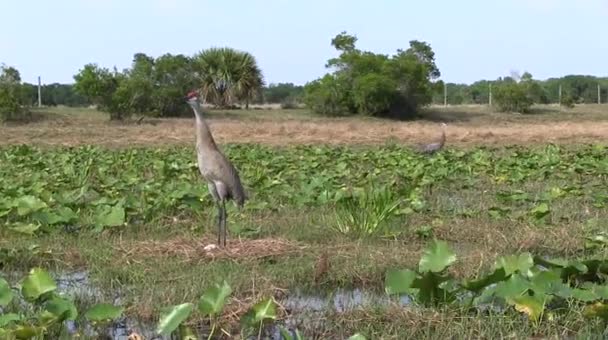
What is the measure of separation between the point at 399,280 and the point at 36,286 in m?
1.81

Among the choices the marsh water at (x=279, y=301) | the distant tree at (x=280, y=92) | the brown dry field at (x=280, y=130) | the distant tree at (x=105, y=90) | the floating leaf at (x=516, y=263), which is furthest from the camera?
the distant tree at (x=280, y=92)

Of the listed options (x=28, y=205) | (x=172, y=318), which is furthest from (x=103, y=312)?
(x=28, y=205)

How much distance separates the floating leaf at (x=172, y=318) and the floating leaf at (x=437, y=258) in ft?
4.94

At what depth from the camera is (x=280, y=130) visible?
25.2 m

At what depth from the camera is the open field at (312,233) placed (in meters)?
4.56

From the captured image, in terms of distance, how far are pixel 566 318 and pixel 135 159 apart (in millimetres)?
10831

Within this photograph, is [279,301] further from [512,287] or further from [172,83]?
[172,83]

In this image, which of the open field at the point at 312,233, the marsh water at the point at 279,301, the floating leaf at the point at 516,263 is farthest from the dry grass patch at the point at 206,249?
the floating leaf at the point at 516,263

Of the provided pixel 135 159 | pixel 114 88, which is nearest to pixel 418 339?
pixel 135 159

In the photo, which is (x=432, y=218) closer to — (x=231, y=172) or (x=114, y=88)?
(x=231, y=172)

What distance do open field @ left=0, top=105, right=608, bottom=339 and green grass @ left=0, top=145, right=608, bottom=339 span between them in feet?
0.04

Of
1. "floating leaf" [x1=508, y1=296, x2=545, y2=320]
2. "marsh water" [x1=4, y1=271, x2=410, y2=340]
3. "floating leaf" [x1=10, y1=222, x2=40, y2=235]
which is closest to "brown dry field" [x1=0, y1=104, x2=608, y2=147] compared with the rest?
"floating leaf" [x1=10, y1=222, x2=40, y2=235]

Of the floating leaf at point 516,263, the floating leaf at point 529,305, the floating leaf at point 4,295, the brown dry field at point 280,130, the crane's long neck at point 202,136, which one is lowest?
the brown dry field at point 280,130

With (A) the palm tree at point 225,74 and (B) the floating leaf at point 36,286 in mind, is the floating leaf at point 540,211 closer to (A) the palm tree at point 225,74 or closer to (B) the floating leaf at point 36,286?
(B) the floating leaf at point 36,286
